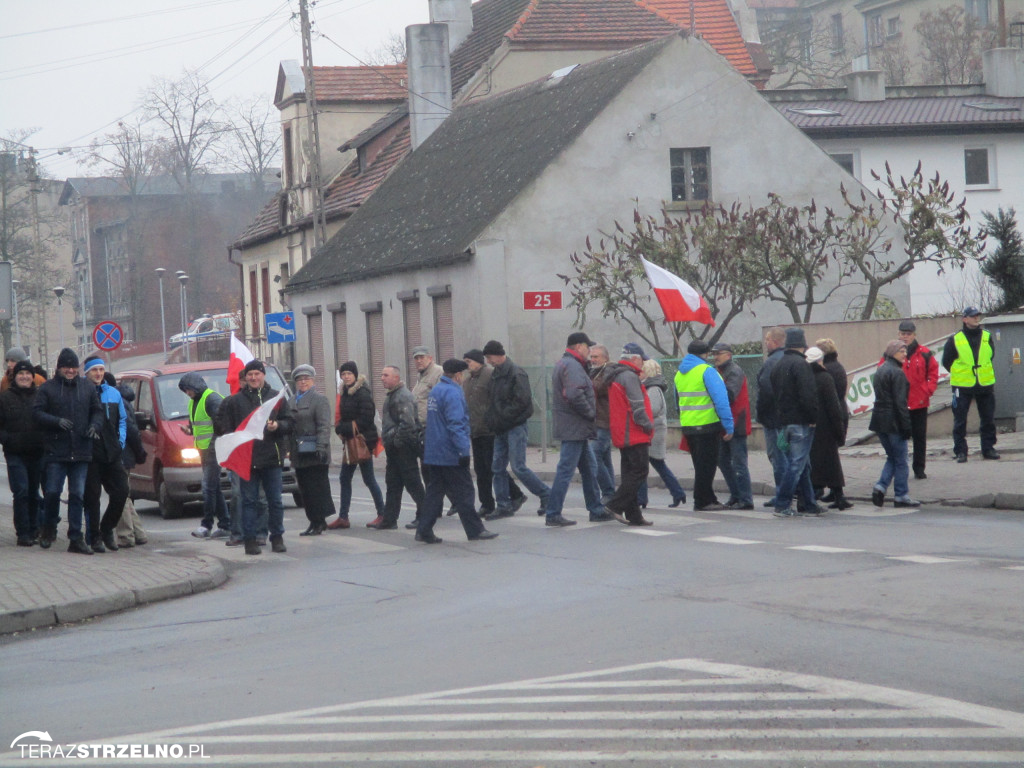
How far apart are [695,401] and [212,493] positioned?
5.35 meters

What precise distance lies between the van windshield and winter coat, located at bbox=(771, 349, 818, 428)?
710 cm

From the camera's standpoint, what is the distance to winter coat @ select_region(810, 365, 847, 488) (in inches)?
577

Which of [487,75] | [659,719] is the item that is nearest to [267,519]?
[659,719]

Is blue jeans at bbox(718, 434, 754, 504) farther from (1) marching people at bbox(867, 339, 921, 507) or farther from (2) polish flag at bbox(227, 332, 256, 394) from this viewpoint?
(2) polish flag at bbox(227, 332, 256, 394)

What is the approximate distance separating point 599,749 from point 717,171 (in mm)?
25821

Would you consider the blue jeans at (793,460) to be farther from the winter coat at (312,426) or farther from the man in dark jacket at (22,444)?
the man in dark jacket at (22,444)

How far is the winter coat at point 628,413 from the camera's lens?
554 inches

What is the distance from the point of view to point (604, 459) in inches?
626

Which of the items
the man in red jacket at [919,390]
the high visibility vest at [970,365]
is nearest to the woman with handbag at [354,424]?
the man in red jacket at [919,390]

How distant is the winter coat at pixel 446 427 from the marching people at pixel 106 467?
119 inches

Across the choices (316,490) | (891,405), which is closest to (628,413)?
(891,405)

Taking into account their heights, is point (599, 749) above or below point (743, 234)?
below

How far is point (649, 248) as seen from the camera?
26609 mm

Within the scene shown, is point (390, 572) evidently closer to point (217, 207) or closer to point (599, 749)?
point (599, 749)
